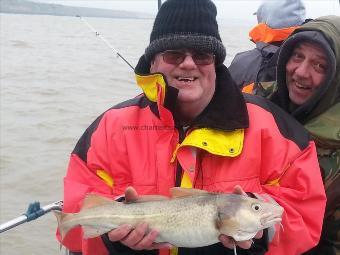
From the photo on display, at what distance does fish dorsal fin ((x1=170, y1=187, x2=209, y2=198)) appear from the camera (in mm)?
2732

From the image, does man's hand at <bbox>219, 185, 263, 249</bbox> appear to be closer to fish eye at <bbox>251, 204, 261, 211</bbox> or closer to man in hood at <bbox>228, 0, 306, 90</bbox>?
fish eye at <bbox>251, 204, 261, 211</bbox>

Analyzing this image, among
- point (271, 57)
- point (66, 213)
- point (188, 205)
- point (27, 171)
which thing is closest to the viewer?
point (188, 205)

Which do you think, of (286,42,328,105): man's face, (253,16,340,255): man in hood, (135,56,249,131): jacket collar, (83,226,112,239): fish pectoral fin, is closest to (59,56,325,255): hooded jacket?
(135,56,249,131): jacket collar

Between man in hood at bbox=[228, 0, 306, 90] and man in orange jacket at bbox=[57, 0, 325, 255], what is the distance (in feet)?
5.31

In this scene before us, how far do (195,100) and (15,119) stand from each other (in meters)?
11.0

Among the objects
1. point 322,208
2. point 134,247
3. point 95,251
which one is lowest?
point 95,251

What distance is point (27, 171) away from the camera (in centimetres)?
959

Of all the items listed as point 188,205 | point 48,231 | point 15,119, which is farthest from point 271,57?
point 15,119

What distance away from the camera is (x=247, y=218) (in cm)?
258

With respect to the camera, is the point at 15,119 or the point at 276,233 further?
the point at 15,119

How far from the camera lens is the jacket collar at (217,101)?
3076 millimetres

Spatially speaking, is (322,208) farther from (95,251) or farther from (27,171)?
(27,171)

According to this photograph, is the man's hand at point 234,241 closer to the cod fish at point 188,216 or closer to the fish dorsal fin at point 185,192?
the cod fish at point 188,216

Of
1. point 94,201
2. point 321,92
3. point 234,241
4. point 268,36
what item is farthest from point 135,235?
point 268,36
